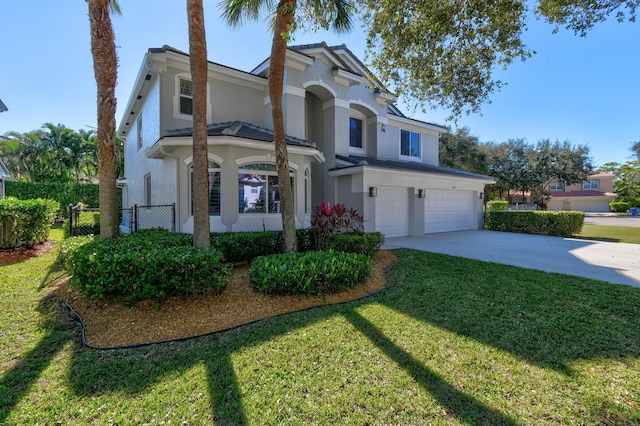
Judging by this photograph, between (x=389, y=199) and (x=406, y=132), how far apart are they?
19.8 ft

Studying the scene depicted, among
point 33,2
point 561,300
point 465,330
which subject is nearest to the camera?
point 465,330

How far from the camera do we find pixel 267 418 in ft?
8.38

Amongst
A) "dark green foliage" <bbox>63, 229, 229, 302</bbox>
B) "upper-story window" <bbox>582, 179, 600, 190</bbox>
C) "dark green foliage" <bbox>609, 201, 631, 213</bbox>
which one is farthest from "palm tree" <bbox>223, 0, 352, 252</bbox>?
"upper-story window" <bbox>582, 179, 600, 190</bbox>

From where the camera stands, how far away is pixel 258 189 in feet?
33.4

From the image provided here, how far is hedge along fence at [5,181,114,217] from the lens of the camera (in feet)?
67.3

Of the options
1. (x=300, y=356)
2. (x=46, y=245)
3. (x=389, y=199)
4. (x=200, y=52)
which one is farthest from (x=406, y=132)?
(x=46, y=245)

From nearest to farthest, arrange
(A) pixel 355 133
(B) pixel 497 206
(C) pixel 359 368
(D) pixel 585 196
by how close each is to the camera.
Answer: (C) pixel 359 368, (A) pixel 355 133, (B) pixel 497 206, (D) pixel 585 196

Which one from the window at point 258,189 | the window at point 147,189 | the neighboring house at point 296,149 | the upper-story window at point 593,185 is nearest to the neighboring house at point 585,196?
the upper-story window at point 593,185

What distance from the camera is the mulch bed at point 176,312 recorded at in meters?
4.25

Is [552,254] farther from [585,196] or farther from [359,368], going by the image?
[585,196]

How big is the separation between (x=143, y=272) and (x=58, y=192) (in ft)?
79.4

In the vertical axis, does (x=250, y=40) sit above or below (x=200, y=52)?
above

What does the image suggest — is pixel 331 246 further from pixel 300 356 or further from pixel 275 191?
pixel 300 356

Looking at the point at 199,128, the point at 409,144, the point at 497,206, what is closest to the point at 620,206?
the point at 497,206
